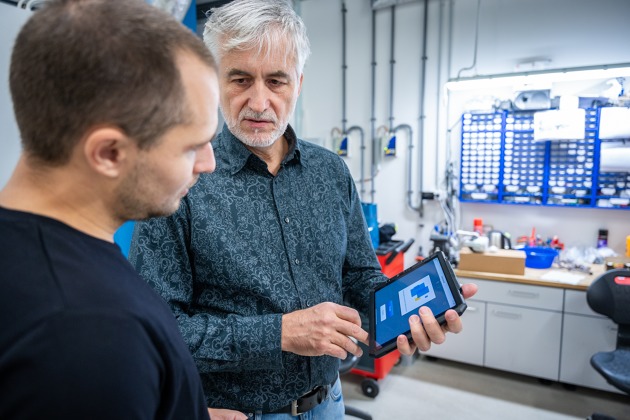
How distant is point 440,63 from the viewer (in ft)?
10.2

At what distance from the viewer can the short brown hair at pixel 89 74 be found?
1.35 feet

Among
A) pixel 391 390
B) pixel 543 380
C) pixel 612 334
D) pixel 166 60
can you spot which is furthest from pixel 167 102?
pixel 543 380

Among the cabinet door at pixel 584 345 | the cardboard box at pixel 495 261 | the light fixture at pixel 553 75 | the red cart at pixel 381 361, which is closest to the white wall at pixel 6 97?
the red cart at pixel 381 361

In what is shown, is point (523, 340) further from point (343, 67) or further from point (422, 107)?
point (343, 67)

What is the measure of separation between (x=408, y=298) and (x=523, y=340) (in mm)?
2086

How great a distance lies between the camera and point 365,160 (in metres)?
3.48

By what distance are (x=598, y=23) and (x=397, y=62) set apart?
1.32 meters

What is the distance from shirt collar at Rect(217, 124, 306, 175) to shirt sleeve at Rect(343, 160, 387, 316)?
167mm

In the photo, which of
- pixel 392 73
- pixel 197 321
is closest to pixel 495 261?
pixel 392 73

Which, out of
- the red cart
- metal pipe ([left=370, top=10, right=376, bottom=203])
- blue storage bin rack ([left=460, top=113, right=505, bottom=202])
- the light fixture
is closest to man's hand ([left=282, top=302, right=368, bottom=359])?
the red cart

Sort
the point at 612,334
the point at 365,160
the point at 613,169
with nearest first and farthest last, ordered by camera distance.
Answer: the point at 612,334
the point at 613,169
the point at 365,160

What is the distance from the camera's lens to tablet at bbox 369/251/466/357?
2.80 ft

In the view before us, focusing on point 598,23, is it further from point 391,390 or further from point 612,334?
point 391,390

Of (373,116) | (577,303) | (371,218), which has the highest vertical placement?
(373,116)
